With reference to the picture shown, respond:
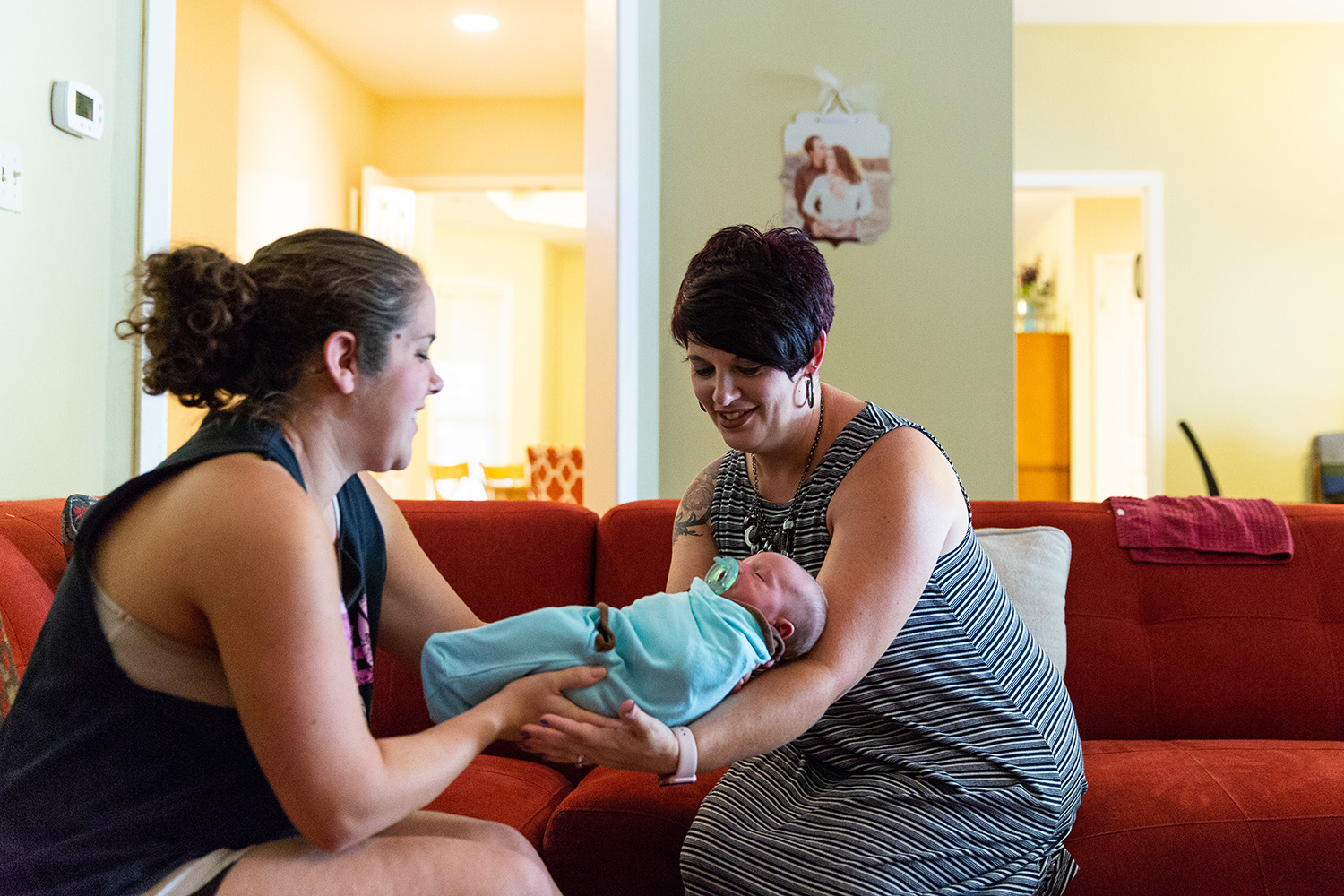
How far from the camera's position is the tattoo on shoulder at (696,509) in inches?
65.0

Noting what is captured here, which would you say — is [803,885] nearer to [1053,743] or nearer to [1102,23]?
[1053,743]

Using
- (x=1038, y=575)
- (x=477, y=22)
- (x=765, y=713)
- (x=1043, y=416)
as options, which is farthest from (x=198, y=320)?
(x=1043, y=416)

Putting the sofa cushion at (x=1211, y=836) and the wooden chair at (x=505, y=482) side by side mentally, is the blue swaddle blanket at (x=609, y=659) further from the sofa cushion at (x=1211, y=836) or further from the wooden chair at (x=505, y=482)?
the wooden chair at (x=505, y=482)

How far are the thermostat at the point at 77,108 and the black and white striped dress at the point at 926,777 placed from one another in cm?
157

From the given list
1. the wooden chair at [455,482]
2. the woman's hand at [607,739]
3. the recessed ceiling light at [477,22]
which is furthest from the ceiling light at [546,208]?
the woman's hand at [607,739]

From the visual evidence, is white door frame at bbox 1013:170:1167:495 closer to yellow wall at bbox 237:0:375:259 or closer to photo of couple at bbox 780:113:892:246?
photo of couple at bbox 780:113:892:246

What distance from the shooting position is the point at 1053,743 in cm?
142

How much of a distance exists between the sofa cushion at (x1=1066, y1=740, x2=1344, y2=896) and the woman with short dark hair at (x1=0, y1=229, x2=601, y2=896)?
0.92m

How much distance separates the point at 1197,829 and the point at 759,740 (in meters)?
0.80

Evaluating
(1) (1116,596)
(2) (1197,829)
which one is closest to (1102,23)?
(1) (1116,596)

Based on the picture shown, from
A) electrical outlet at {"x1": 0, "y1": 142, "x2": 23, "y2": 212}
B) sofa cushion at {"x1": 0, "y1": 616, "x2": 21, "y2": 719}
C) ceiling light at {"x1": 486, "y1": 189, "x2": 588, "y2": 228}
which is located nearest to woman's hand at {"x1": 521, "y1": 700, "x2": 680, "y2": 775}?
sofa cushion at {"x1": 0, "y1": 616, "x2": 21, "y2": 719}

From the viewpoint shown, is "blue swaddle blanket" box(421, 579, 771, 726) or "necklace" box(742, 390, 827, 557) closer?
"blue swaddle blanket" box(421, 579, 771, 726)

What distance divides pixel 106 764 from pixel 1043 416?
6883 mm

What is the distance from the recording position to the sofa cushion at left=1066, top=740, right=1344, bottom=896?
1545 millimetres
